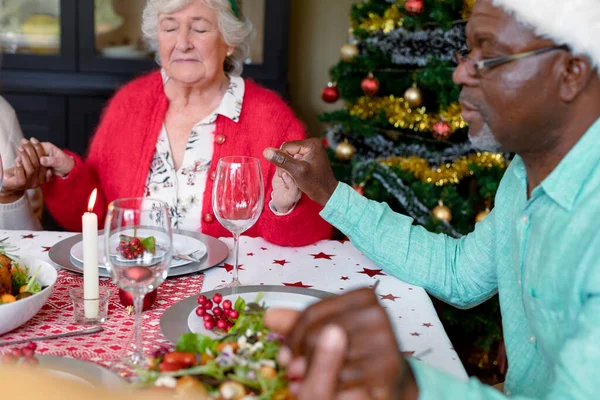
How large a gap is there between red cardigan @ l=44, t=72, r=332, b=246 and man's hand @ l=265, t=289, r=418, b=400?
3.86ft

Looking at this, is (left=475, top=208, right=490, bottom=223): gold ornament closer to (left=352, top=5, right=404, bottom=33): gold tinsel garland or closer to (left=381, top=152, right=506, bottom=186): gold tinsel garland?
(left=381, top=152, right=506, bottom=186): gold tinsel garland

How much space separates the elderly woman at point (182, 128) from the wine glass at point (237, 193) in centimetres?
57

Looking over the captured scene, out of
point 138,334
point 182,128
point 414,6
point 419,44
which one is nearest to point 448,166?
point 419,44

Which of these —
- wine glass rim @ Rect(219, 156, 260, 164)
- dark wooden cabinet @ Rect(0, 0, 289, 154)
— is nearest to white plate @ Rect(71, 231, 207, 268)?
wine glass rim @ Rect(219, 156, 260, 164)

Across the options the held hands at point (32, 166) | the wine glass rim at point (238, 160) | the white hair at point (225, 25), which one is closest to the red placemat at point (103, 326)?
the wine glass rim at point (238, 160)

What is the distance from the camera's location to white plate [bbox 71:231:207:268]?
1.35 meters

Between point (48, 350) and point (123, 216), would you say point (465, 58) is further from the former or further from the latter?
point (48, 350)

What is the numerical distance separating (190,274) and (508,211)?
2.08ft

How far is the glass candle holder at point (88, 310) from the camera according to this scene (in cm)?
110

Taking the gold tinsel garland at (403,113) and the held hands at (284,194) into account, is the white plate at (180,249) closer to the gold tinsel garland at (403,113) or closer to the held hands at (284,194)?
the held hands at (284,194)

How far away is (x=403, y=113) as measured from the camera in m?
2.79

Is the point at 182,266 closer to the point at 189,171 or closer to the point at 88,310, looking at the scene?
the point at 88,310

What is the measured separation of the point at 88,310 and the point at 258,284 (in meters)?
0.34

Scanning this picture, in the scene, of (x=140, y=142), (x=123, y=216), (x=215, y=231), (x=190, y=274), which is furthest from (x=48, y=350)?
(x=140, y=142)
